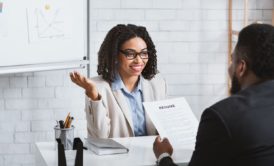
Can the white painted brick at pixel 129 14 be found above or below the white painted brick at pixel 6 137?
above

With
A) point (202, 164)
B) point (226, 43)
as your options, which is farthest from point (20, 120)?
point (202, 164)

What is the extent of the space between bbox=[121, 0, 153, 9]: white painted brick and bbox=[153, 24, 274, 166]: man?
86.1 inches

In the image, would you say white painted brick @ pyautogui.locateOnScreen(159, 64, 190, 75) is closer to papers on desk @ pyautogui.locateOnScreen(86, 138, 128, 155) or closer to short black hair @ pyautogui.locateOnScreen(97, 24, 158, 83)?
short black hair @ pyautogui.locateOnScreen(97, 24, 158, 83)

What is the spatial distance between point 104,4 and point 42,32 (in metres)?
0.56

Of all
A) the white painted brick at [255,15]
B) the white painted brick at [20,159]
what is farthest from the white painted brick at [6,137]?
Answer: the white painted brick at [255,15]

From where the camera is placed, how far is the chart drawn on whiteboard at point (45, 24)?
331 centimetres

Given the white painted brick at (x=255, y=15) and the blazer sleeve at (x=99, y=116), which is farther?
the white painted brick at (x=255, y=15)

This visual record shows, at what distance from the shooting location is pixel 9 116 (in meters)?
3.65

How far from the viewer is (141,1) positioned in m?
3.79

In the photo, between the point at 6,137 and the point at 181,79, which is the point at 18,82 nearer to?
the point at 6,137

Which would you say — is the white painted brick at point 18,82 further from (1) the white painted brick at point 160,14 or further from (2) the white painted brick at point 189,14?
(2) the white painted brick at point 189,14

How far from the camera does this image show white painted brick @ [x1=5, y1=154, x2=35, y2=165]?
12.1ft

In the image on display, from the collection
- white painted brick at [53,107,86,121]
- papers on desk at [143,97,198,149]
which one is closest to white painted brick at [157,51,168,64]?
white painted brick at [53,107,86,121]

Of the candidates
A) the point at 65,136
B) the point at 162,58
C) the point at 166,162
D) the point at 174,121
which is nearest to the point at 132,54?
the point at 174,121
